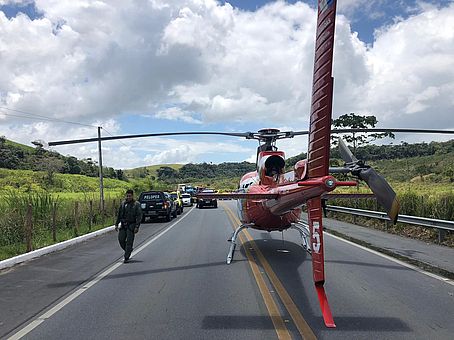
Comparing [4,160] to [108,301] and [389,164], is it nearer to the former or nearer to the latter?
[389,164]

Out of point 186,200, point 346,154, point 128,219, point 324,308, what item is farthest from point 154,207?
point 186,200

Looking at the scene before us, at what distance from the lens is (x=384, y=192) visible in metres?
5.52

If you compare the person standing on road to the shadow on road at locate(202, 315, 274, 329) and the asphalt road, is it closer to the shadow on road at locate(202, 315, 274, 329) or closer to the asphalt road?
the asphalt road

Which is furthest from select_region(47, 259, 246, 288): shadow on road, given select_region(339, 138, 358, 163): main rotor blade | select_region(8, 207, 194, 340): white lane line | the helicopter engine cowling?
select_region(339, 138, 358, 163): main rotor blade

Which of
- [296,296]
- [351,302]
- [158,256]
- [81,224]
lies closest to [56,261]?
[158,256]

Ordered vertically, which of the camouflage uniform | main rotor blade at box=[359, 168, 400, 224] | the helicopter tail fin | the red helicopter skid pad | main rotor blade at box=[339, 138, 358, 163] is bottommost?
the red helicopter skid pad

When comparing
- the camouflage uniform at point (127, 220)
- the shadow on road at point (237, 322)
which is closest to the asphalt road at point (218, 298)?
the shadow on road at point (237, 322)

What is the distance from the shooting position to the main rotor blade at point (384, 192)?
5461mm

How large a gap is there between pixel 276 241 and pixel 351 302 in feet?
26.5

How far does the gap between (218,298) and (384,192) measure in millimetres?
3321

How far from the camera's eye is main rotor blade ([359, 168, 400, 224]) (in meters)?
5.46

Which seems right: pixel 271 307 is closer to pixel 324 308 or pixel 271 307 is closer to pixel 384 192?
pixel 324 308

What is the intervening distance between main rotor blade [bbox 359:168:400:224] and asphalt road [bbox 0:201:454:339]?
58.2 inches

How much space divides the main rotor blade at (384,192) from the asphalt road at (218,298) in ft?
4.85
